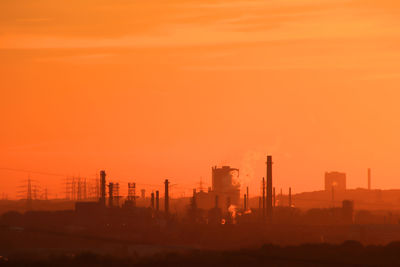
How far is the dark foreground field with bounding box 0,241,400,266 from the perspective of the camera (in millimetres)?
56594

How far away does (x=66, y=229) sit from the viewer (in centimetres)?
11225

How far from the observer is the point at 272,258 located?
5716cm

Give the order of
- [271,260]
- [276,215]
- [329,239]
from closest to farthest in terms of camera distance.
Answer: [271,260]
[329,239]
[276,215]

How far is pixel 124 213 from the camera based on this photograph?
116938mm

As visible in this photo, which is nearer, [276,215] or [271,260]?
[271,260]

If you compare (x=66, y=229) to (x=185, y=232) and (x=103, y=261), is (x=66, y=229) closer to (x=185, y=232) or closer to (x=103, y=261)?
(x=185, y=232)

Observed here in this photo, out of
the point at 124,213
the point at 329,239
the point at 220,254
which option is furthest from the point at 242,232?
the point at 220,254

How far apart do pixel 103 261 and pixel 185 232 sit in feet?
159

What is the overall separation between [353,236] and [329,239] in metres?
3.26

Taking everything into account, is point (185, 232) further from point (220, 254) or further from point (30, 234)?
point (220, 254)

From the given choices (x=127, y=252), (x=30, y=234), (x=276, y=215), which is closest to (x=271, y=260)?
(x=127, y=252)

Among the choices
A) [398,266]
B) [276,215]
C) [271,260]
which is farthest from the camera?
[276,215]

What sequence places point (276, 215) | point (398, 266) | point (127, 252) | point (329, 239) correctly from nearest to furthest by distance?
point (398, 266)
point (127, 252)
point (329, 239)
point (276, 215)

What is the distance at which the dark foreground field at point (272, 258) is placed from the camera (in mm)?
56594
